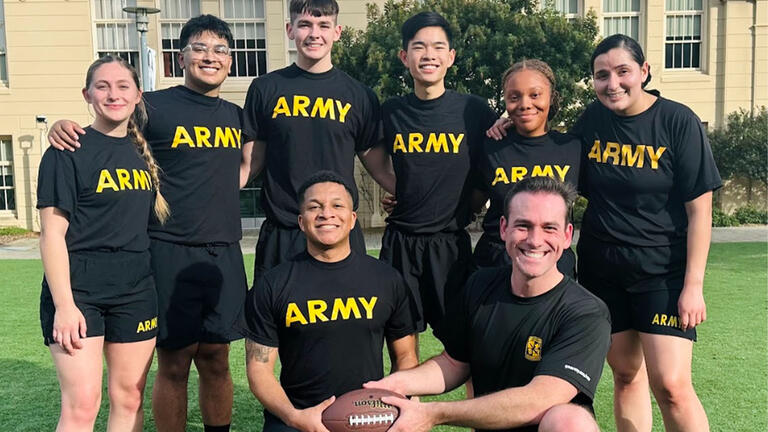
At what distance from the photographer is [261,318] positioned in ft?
10.5

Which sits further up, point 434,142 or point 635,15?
point 635,15

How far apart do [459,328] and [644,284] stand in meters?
1.22

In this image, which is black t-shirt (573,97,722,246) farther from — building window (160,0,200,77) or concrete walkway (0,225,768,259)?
building window (160,0,200,77)

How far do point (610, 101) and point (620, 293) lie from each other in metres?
1.05

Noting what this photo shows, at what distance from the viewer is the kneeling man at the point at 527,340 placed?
2621 millimetres

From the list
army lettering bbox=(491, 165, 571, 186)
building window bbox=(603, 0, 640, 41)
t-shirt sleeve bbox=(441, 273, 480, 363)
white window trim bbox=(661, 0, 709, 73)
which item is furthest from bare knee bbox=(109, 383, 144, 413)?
white window trim bbox=(661, 0, 709, 73)

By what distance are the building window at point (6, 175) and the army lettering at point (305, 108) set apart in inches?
742

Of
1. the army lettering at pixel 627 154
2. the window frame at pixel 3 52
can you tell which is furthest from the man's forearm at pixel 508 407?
the window frame at pixel 3 52

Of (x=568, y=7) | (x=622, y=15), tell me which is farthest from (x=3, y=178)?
(x=622, y=15)

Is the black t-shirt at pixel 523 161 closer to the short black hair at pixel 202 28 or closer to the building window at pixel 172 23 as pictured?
the short black hair at pixel 202 28

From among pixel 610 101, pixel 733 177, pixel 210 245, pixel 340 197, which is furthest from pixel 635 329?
pixel 733 177

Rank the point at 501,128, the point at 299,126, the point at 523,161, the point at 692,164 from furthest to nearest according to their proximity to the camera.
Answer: the point at 299,126
the point at 501,128
the point at 523,161
the point at 692,164

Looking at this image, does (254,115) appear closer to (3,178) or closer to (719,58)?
(3,178)

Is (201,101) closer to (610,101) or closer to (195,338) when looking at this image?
(195,338)
